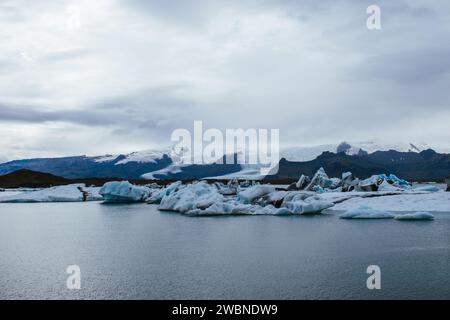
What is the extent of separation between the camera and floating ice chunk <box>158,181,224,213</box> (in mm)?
34188

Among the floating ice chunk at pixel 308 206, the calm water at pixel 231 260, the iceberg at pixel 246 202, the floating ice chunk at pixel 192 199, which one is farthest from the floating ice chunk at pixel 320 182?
the calm water at pixel 231 260

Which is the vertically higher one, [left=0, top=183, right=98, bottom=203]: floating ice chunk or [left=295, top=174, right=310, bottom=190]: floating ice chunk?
[left=295, top=174, right=310, bottom=190]: floating ice chunk

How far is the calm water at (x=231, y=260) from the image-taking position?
1080 cm

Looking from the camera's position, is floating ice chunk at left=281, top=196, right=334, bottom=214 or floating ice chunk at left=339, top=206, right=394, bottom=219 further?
floating ice chunk at left=281, top=196, right=334, bottom=214

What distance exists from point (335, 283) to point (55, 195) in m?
53.4

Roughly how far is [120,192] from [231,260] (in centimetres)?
4016

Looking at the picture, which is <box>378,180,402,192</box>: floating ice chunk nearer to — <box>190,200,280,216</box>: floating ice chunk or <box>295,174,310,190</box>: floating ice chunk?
<box>190,200,280,216</box>: floating ice chunk

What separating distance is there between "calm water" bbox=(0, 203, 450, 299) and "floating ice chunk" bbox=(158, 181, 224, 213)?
8876mm

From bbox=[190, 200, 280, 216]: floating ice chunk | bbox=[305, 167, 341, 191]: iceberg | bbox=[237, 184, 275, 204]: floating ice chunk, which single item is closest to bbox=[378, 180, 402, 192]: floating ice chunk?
bbox=[305, 167, 341, 191]: iceberg

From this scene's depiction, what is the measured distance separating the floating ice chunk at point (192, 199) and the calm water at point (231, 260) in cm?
888

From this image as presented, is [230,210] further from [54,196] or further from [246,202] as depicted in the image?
[54,196]

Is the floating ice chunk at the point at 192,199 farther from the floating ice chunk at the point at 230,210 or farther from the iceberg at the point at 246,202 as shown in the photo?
the floating ice chunk at the point at 230,210

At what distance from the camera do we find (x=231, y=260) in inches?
575
